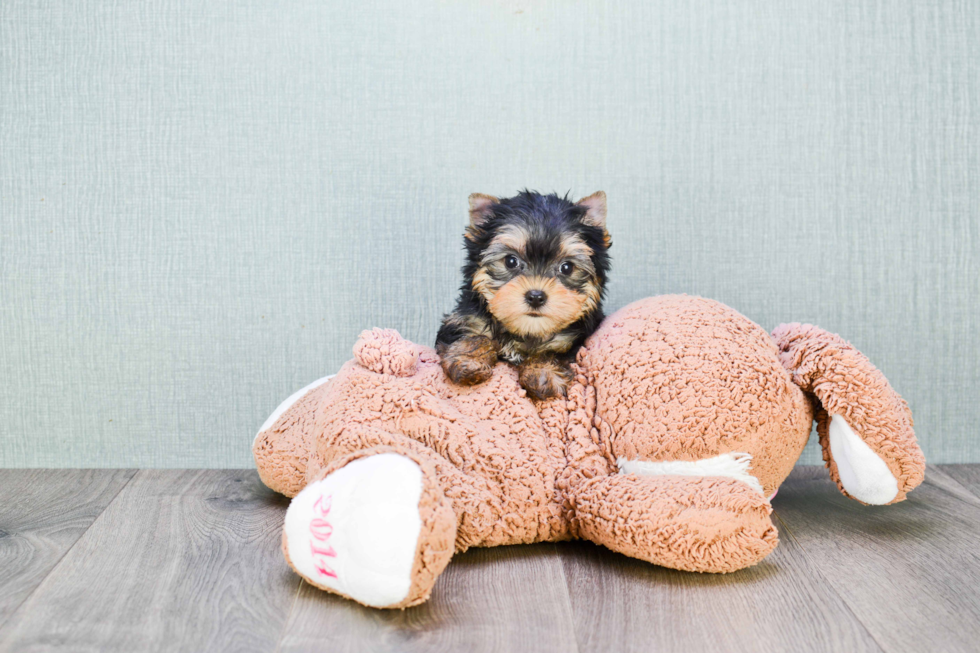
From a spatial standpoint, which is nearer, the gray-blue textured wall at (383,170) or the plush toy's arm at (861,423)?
the plush toy's arm at (861,423)

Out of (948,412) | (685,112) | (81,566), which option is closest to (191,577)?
(81,566)

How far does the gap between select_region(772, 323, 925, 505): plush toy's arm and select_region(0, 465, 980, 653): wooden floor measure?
138 mm

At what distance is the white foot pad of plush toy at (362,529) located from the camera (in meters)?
1.20

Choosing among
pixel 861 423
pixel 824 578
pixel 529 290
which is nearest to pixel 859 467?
pixel 861 423

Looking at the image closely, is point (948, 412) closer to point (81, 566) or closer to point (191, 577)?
point (191, 577)

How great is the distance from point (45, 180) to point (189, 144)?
0.42m

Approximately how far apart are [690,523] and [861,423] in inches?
19.5

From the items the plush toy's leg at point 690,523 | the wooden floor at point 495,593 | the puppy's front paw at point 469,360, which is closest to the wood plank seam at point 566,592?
the wooden floor at point 495,593

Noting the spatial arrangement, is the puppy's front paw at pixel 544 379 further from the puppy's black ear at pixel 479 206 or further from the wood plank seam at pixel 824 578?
the wood plank seam at pixel 824 578

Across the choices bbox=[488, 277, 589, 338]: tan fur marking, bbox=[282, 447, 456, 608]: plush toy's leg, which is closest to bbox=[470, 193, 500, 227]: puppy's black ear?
bbox=[488, 277, 589, 338]: tan fur marking

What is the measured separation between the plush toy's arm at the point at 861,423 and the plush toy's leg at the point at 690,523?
Result: 33cm

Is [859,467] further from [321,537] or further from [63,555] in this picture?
[63,555]

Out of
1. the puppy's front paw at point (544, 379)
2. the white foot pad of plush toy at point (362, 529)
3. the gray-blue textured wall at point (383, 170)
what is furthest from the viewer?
the gray-blue textured wall at point (383, 170)

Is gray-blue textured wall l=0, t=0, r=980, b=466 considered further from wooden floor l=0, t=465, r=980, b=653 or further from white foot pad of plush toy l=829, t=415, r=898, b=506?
white foot pad of plush toy l=829, t=415, r=898, b=506
